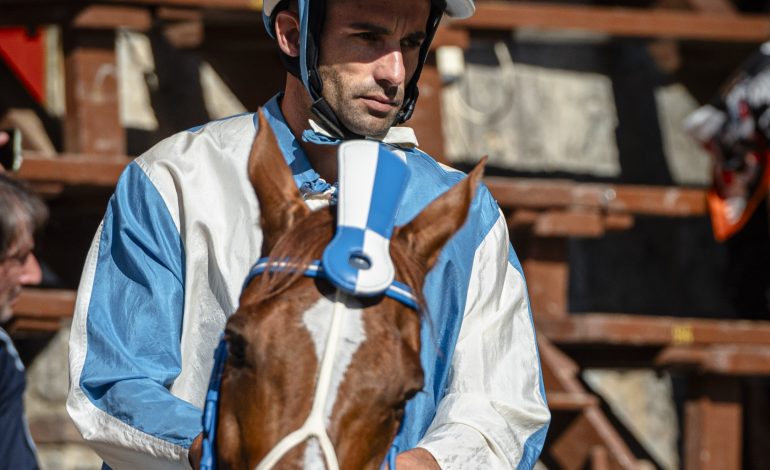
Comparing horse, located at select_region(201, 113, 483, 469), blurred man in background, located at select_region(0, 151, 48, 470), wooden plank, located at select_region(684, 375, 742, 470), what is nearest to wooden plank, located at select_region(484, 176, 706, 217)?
wooden plank, located at select_region(684, 375, 742, 470)

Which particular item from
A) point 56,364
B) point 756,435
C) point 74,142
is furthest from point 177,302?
point 756,435

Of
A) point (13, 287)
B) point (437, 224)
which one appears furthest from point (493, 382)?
point (13, 287)

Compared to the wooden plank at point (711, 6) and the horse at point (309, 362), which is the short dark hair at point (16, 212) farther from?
the wooden plank at point (711, 6)

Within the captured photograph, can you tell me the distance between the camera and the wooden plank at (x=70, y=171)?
496 centimetres

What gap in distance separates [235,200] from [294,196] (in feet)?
1.21

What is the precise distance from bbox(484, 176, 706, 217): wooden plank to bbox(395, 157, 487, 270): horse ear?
3.05m

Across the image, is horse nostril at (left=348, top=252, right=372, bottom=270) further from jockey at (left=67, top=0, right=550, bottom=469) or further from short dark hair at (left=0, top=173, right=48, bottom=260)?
short dark hair at (left=0, top=173, right=48, bottom=260)

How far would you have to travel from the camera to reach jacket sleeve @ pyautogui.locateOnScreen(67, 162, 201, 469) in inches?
91.9

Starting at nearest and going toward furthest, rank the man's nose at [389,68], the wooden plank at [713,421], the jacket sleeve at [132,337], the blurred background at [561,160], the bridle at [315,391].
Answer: the bridle at [315,391], the jacket sleeve at [132,337], the man's nose at [389,68], the blurred background at [561,160], the wooden plank at [713,421]

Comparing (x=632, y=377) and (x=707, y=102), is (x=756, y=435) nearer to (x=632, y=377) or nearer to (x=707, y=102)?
(x=632, y=377)

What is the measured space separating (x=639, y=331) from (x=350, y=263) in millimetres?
3640

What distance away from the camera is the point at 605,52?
7.06m

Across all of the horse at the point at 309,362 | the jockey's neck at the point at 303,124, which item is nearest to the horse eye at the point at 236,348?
the horse at the point at 309,362

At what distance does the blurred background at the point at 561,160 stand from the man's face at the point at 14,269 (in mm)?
947
